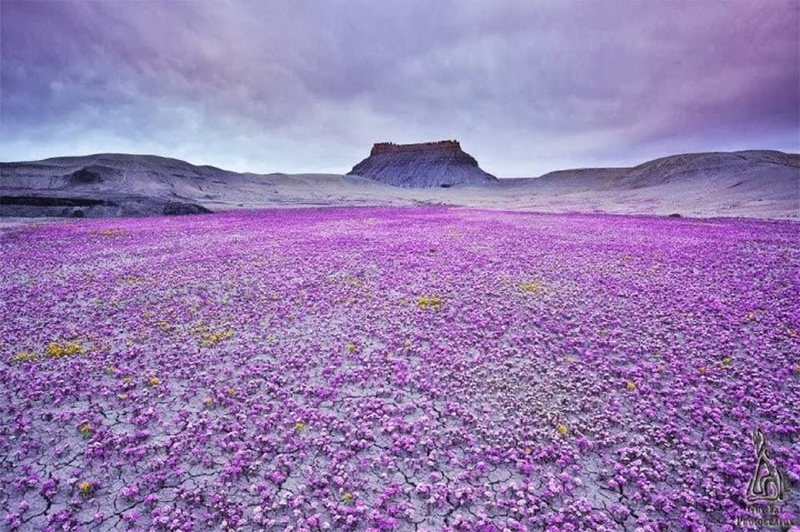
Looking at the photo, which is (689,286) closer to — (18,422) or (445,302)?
(445,302)

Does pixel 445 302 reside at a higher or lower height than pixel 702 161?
lower

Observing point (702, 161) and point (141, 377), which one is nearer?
point (141, 377)

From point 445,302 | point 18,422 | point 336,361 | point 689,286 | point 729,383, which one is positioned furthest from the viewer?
point 689,286

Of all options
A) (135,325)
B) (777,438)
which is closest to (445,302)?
(777,438)

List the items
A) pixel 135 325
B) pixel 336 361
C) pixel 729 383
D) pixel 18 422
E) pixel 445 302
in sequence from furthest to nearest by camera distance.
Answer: pixel 445 302 → pixel 135 325 → pixel 336 361 → pixel 729 383 → pixel 18 422

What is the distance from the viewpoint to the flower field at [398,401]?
18.6 ft

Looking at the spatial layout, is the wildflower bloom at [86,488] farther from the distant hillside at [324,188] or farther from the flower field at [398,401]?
the distant hillside at [324,188]

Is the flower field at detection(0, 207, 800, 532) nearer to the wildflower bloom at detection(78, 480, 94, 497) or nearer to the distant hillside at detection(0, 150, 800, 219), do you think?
the wildflower bloom at detection(78, 480, 94, 497)

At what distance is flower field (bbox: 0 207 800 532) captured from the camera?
5.68 metres

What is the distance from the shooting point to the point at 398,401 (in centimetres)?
829

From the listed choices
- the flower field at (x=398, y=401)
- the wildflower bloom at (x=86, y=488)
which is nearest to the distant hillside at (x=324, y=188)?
the flower field at (x=398, y=401)

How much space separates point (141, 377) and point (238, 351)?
2146mm

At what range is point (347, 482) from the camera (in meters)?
6.04

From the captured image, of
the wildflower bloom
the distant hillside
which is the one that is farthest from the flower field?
the distant hillside
